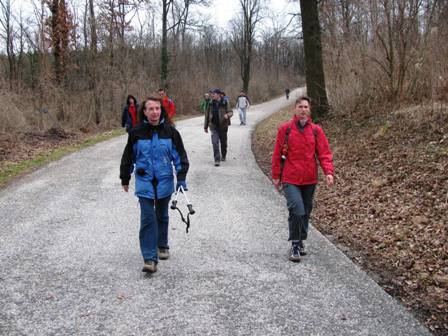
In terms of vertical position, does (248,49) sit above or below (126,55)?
above

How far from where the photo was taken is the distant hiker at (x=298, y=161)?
18.3 feet

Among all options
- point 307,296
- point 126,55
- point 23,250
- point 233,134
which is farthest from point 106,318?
point 126,55

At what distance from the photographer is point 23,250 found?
5801 millimetres

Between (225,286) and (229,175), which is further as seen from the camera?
(229,175)

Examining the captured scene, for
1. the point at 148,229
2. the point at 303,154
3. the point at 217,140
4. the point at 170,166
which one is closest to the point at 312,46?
the point at 217,140

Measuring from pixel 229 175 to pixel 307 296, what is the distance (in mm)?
6542

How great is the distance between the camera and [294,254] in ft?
18.4

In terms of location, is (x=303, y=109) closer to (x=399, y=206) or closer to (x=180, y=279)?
(x=180, y=279)

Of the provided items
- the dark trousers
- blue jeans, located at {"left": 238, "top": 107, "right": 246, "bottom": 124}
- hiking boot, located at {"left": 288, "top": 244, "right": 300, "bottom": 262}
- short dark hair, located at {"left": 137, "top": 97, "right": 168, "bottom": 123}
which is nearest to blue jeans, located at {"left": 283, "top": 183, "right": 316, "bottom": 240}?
hiking boot, located at {"left": 288, "top": 244, "right": 300, "bottom": 262}

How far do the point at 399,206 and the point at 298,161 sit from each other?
8.55ft

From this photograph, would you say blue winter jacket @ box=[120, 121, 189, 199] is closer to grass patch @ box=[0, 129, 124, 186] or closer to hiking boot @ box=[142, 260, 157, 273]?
hiking boot @ box=[142, 260, 157, 273]

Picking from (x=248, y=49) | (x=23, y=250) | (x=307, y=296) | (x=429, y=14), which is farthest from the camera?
(x=248, y=49)

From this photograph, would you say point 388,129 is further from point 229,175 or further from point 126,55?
point 126,55

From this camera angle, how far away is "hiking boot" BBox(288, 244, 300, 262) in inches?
219
